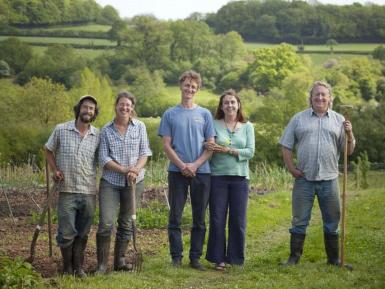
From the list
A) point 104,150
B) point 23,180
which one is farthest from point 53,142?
point 23,180

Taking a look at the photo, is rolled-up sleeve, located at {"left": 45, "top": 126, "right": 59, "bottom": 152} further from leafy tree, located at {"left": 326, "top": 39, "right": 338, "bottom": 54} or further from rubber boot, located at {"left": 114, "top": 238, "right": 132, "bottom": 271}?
leafy tree, located at {"left": 326, "top": 39, "right": 338, "bottom": 54}

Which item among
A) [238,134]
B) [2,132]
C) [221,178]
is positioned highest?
[238,134]

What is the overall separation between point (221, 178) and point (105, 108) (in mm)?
39899

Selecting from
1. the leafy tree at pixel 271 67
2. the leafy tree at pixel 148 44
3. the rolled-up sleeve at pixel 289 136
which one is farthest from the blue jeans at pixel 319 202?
the leafy tree at pixel 148 44

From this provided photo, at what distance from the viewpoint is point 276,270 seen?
6980 millimetres

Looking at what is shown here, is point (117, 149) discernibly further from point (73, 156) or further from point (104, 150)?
point (73, 156)

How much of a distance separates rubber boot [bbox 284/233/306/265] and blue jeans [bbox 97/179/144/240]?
73.8 inches

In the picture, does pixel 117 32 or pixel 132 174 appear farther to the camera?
pixel 117 32

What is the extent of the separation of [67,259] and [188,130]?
188cm

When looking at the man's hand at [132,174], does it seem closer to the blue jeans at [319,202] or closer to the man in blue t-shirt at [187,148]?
the man in blue t-shirt at [187,148]

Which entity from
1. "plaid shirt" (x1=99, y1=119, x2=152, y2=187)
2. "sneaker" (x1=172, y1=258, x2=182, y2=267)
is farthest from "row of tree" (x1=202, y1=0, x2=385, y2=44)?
"plaid shirt" (x1=99, y1=119, x2=152, y2=187)

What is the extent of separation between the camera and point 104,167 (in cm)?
662

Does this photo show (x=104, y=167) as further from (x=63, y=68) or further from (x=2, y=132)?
(x=63, y=68)

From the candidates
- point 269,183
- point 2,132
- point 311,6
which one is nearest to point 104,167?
point 269,183
